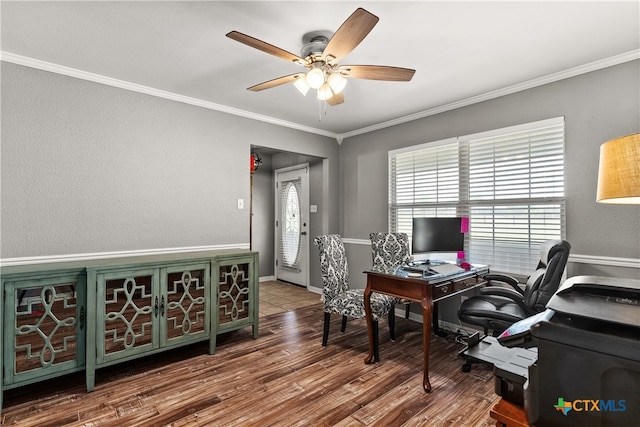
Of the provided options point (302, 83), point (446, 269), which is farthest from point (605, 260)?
point (302, 83)

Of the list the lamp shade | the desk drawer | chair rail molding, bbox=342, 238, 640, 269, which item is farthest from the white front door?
the lamp shade

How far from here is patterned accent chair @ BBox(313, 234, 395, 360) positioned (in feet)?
9.55

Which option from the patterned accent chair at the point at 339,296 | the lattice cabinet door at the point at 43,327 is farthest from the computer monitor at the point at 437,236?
the lattice cabinet door at the point at 43,327

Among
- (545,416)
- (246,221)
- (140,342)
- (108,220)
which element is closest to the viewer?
(545,416)

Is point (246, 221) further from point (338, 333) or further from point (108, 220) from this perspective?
point (338, 333)

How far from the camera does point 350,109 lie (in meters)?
3.83

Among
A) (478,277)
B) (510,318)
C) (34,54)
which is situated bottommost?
(510,318)

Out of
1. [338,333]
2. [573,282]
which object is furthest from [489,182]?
[573,282]

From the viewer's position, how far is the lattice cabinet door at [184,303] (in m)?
2.70

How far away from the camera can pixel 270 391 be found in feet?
7.61

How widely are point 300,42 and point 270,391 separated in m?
2.58

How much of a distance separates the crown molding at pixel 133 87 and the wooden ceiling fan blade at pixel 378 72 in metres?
1.97

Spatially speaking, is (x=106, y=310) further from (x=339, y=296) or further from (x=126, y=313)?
(x=339, y=296)

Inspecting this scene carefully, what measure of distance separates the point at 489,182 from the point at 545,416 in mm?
3008
